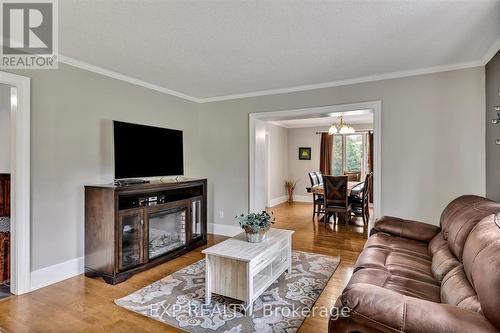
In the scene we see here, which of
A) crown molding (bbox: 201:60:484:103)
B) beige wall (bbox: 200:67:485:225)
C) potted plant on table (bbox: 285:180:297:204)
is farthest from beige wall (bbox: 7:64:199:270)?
potted plant on table (bbox: 285:180:297:204)

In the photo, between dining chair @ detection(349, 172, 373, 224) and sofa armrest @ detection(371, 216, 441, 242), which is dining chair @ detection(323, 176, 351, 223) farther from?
sofa armrest @ detection(371, 216, 441, 242)

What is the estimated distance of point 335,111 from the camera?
3.91m

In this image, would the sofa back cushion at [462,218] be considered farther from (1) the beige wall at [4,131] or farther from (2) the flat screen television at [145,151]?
(1) the beige wall at [4,131]

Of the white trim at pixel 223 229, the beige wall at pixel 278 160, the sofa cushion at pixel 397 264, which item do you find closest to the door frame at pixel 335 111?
the white trim at pixel 223 229

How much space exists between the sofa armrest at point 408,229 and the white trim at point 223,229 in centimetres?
234

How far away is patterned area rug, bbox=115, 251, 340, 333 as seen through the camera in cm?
214

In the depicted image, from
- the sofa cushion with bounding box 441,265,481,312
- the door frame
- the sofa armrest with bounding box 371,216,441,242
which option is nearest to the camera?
the sofa cushion with bounding box 441,265,481,312

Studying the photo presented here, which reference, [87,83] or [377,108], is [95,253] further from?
[377,108]

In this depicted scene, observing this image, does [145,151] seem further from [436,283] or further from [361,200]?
[361,200]

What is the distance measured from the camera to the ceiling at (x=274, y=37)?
2.04 meters

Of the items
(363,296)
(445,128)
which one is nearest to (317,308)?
(363,296)

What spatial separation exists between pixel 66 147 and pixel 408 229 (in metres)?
3.62

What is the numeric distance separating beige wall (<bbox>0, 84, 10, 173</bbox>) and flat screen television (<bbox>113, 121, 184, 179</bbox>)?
4.35 feet

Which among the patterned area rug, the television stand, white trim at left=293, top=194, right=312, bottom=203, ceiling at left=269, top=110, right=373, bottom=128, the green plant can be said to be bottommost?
the patterned area rug
